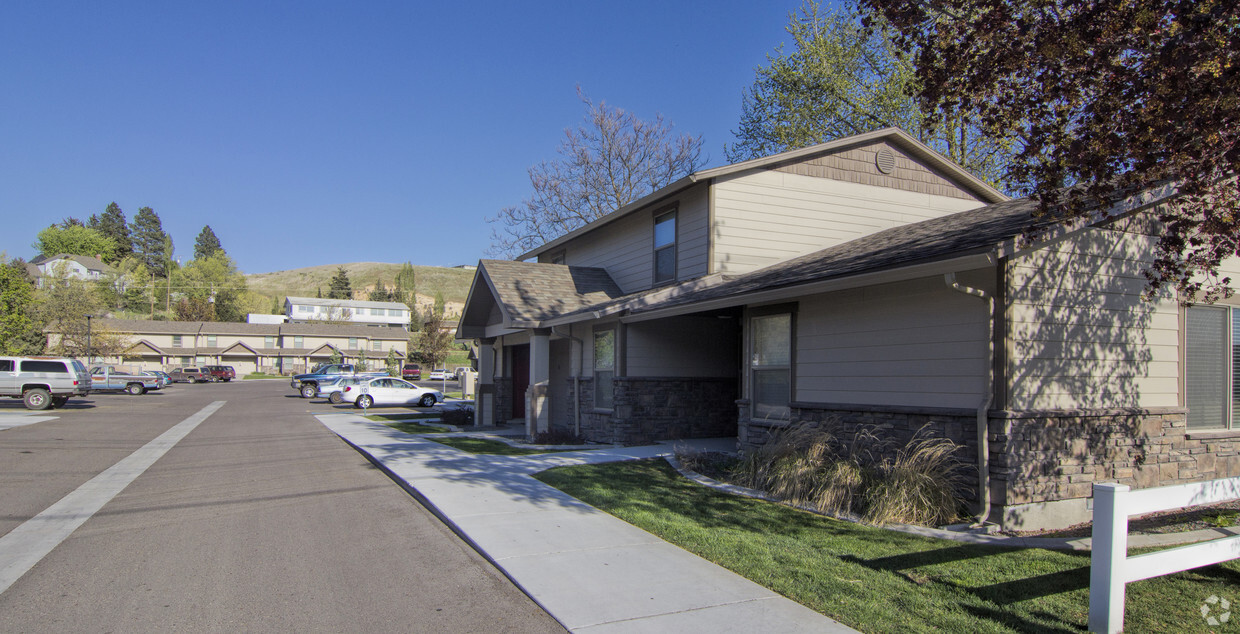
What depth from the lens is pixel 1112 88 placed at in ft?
22.5

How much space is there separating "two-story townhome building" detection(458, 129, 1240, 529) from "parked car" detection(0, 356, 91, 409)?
865 inches

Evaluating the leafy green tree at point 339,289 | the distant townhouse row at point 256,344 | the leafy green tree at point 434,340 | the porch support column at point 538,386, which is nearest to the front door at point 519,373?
the porch support column at point 538,386

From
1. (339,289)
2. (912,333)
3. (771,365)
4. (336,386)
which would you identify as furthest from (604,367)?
(339,289)

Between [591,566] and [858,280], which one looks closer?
[591,566]

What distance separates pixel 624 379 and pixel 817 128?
1443cm

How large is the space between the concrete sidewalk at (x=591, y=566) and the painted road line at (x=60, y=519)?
12.3ft

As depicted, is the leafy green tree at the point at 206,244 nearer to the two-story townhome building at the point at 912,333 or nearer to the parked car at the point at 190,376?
the parked car at the point at 190,376

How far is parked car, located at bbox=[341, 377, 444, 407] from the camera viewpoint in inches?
1227

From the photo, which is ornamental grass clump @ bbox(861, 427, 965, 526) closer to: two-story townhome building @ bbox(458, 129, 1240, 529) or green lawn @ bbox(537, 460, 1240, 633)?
two-story townhome building @ bbox(458, 129, 1240, 529)

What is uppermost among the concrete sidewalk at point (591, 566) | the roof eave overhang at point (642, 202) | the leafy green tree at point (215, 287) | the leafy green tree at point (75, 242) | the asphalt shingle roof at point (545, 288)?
the leafy green tree at point (75, 242)

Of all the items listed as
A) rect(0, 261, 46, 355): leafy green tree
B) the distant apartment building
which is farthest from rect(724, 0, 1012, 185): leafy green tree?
the distant apartment building

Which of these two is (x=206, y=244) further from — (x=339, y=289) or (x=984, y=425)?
(x=984, y=425)

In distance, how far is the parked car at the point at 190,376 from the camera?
55.8 meters

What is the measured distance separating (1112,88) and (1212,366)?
4.78 m
